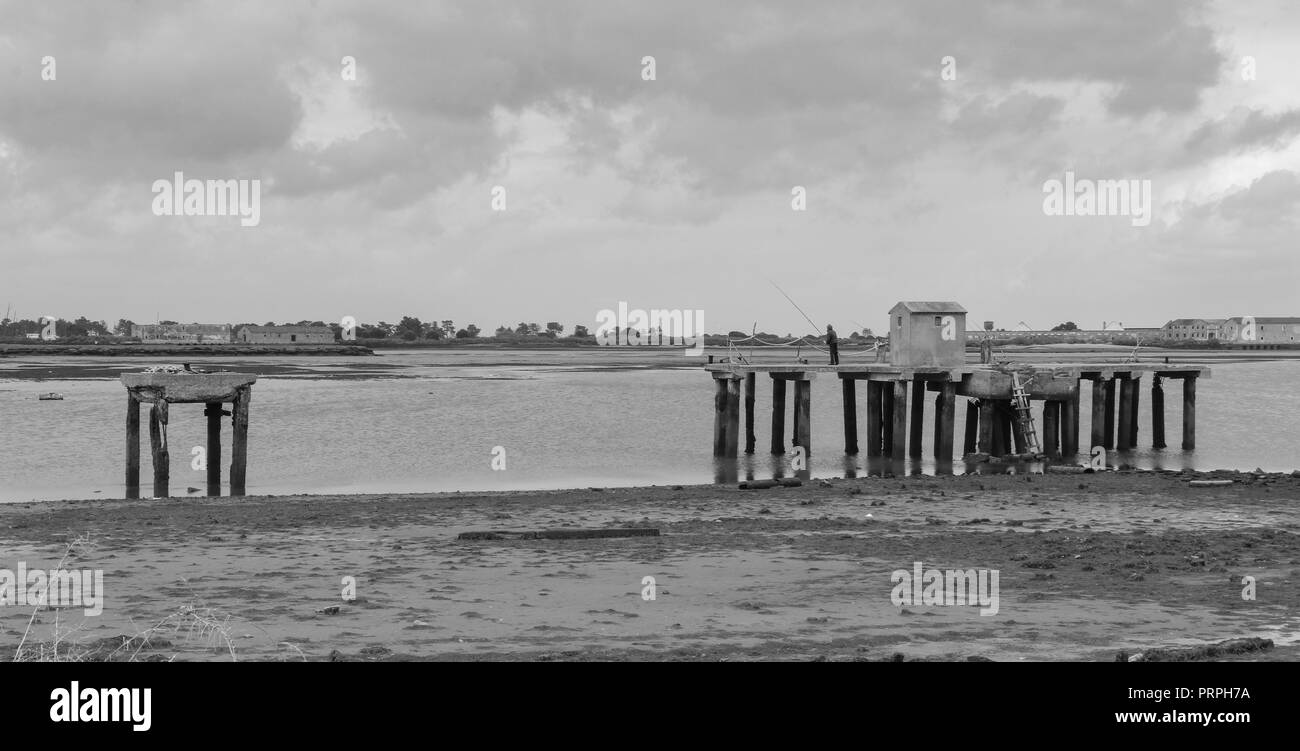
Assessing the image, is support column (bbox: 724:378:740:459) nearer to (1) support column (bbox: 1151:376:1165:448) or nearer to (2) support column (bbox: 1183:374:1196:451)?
(1) support column (bbox: 1151:376:1165:448)

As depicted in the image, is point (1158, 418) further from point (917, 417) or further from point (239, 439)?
A: point (239, 439)

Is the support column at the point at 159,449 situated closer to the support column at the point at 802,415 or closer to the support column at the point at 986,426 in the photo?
the support column at the point at 802,415

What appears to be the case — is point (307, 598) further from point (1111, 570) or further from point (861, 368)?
point (861, 368)

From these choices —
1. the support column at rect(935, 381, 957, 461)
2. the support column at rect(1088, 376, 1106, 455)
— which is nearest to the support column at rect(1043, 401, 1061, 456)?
the support column at rect(935, 381, 957, 461)

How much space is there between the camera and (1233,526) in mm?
17766

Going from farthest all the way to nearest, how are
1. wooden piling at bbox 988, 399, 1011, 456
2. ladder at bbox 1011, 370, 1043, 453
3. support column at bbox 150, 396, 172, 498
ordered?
wooden piling at bbox 988, 399, 1011, 456
ladder at bbox 1011, 370, 1043, 453
support column at bbox 150, 396, 172, 498

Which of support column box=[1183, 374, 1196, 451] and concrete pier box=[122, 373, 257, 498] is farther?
support column box=[1183, 374, 1196, 451]

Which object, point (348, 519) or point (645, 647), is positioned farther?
point (348, 519)

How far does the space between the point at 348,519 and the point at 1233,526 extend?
12.8 meters

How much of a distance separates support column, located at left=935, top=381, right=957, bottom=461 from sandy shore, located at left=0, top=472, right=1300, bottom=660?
11.1m

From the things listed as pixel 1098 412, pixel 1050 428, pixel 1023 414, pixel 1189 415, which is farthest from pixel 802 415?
pixel 1189 415

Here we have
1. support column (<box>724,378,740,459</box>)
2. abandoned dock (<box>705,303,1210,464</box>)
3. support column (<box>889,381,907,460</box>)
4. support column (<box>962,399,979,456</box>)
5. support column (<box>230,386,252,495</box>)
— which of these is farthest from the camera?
support column (<box>962,399,979,456</box>)

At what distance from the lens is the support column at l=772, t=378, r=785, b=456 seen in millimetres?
36634
